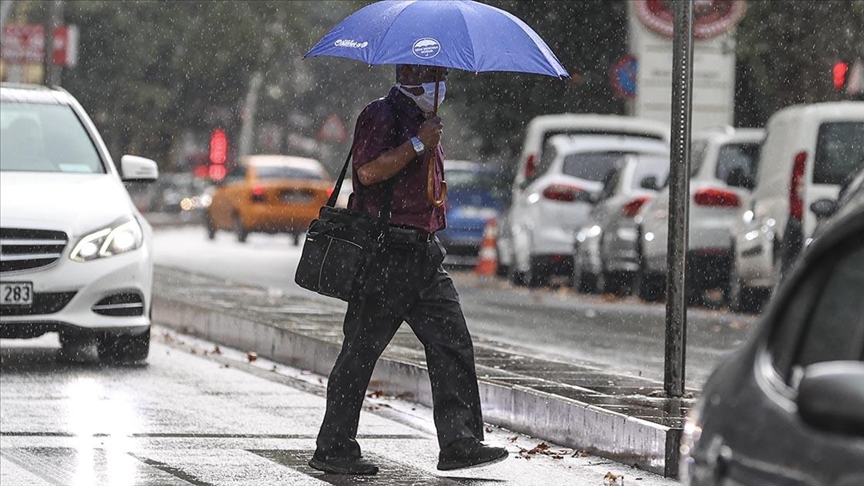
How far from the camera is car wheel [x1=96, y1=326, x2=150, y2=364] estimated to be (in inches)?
473

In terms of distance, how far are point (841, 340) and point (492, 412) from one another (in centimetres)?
623

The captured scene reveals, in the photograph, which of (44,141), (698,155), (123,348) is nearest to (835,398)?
(123,348)

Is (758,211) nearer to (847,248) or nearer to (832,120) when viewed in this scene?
(832,120)

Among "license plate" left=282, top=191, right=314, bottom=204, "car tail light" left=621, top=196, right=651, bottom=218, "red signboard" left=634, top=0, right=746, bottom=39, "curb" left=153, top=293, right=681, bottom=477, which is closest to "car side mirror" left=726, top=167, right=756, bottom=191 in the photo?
"car tail light" left=621, top=196, right=651, bottom=218

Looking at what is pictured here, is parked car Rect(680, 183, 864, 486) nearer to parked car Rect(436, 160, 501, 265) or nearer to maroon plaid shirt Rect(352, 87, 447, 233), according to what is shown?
maroon plaid shirt Rect(352, 87, 447, 233)

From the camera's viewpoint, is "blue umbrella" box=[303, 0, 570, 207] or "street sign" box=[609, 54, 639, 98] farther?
"street sign" box=[609, 54, 639, 98]

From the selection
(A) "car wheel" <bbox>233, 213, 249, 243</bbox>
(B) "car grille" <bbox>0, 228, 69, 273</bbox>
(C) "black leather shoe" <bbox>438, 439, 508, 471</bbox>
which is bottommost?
(A) "car wheel" <bbox>233, 213, 249, 243</bbox>

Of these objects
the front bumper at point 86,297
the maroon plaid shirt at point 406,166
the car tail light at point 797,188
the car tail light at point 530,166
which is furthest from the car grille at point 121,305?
the car tail light at point 530,166

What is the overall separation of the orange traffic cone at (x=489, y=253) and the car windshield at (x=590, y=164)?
3.43m

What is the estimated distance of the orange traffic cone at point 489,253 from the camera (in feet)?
80.8

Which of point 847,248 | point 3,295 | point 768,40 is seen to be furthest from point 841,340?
point 768,40

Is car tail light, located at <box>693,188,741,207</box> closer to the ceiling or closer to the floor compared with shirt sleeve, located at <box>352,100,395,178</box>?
closer to the floor

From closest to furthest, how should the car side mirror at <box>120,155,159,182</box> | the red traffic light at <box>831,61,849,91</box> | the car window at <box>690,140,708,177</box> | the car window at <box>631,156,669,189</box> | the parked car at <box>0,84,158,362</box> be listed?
the parked car at <box>0,84,158,362</box> → the car side mirror at <box>120,155,159,182</box> → the car window at <box>690,140,708,177</box> → the car window at <box>631,156,669,189</box> → the red traffic light at <box>831,61,849,91</box>

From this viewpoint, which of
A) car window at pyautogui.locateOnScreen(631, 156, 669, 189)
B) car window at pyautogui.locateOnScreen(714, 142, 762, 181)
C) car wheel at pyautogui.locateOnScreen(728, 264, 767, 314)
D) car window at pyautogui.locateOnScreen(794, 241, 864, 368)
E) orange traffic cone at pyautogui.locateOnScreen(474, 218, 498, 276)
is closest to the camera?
car window at pyautogui.locateOnScreen(794, 241, 864, 368)
